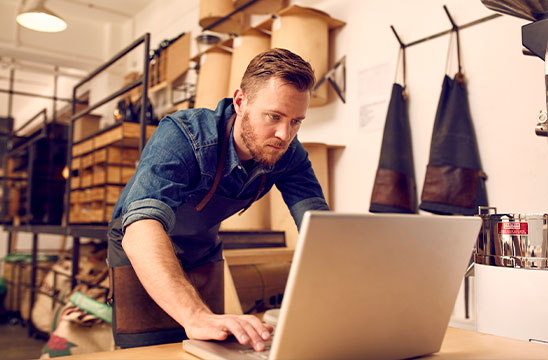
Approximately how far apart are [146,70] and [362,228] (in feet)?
5.77

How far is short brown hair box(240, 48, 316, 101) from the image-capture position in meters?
1.06

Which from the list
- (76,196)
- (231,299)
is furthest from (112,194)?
(231,299)

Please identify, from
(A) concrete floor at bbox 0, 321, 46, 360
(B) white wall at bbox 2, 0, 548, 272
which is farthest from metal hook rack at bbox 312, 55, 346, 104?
(A) concrete floor at bbox 0, 321, 46, 360

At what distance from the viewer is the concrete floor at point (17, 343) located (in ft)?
10.3

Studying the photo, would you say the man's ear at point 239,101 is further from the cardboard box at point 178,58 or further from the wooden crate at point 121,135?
the cardboard box at point 178,58

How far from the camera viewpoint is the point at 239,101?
1164 mm

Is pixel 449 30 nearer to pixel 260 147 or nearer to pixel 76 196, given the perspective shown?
pixel 260 147

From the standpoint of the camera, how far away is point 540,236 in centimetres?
99

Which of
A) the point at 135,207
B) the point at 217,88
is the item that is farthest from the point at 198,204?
the point at 217,88

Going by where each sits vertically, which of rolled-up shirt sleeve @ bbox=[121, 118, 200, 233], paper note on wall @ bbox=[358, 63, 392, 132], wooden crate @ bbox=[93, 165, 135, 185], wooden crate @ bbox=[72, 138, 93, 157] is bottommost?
rolled-up shirt sleeve @ bbox=[121, 118, 200, 233]

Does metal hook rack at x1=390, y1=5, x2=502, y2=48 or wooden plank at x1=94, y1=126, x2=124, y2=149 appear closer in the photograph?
metal hook rack at x1=390, y1=5, x2=502, y2=48

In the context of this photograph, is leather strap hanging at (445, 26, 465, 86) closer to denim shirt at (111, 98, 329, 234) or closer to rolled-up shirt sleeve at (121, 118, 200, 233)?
denim shirt at (111, 98, 329, 234)

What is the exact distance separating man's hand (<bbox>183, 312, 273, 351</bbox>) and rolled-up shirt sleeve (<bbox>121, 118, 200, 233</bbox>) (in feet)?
0.87

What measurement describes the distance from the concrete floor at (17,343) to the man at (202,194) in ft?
7.31
